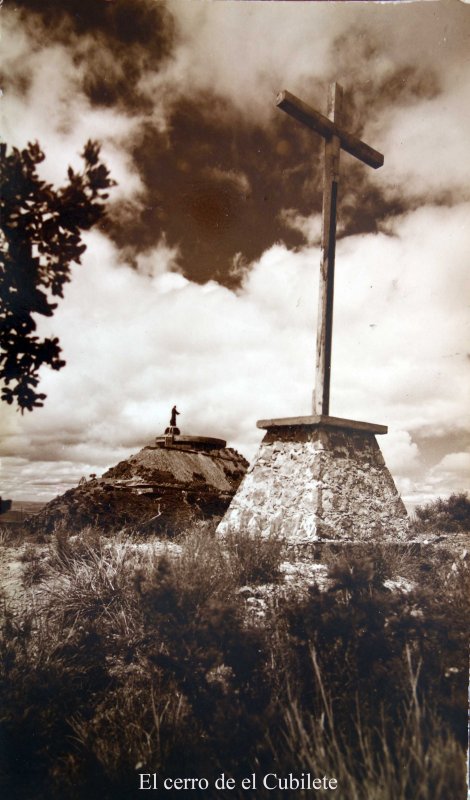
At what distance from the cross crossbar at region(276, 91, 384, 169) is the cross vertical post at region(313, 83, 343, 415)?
7cm

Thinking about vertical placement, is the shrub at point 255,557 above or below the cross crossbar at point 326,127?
below

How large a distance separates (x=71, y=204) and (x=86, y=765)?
2835 mm

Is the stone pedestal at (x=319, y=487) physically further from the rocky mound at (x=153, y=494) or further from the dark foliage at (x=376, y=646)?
the rocky mound at (x=153, y=494)

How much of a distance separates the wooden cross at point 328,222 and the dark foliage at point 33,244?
273 centimetres

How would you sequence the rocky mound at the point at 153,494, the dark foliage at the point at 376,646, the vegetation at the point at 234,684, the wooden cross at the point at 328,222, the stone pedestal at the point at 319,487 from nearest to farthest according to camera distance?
the vegetation at the point at 234,684 < the dark foliage at the point at 376,646 < the stone pedestal at the point at 319,487 < the wooden cross at the point at 328,222 < the rocky mound at the point at 153,494

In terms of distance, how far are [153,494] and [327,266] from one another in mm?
3789

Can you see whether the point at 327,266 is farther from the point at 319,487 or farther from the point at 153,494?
the point at 153,494

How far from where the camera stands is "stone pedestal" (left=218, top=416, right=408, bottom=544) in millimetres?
4324

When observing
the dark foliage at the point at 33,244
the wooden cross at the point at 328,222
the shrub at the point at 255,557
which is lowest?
the shrub at the point at 255,557

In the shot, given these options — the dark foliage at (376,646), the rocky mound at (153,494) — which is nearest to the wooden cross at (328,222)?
the dark foliage at (376,646)

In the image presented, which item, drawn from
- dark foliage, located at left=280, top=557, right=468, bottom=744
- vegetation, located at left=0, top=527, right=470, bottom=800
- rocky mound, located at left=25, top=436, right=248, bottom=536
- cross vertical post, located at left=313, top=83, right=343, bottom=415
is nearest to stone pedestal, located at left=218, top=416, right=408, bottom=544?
cross vertical post, located at left=313, top=83, right=343, bottom=415

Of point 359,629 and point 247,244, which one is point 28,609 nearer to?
point 359,629

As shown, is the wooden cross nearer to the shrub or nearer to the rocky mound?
the shrub

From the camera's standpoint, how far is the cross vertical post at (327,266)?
463cm
